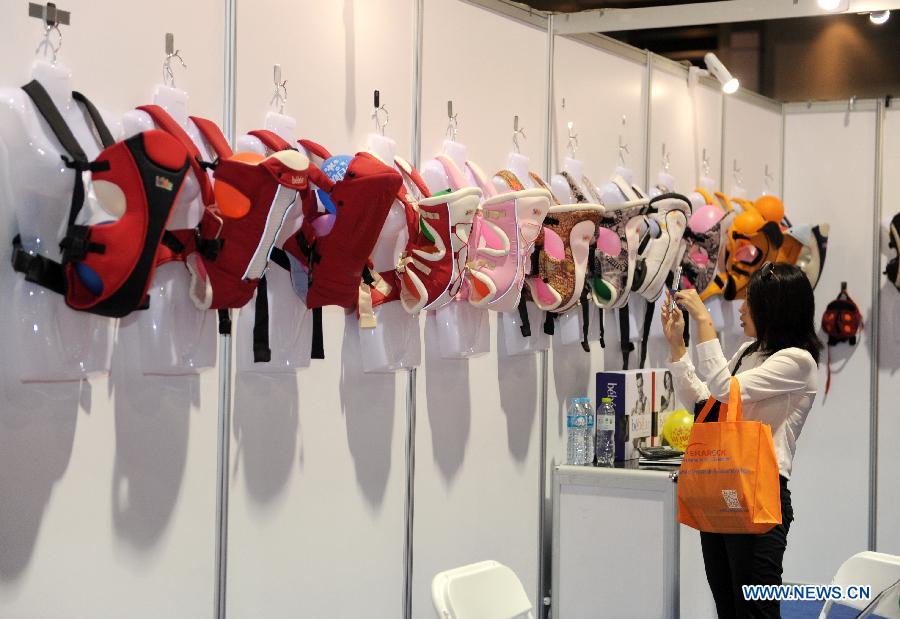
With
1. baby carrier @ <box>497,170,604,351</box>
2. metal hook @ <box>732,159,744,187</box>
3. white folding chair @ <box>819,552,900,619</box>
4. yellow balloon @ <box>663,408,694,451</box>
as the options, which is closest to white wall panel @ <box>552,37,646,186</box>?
baby carrier @ <box>497,170,604,351</box>

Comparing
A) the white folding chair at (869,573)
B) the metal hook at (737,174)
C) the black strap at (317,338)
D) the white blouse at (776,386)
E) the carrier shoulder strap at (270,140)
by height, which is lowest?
the white folding chair at (869,573)

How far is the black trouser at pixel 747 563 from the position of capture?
3.22m

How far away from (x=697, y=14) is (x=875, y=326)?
2816 mm

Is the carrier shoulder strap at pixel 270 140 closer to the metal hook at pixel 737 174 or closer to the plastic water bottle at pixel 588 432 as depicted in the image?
the plastic water bottle at pixel 588 432

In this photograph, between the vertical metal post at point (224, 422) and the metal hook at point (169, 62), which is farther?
the vertical metal post at point (224, 422)

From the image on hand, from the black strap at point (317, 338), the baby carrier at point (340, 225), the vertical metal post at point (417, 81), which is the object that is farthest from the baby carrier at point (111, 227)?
the vertical metal post at point (417, 81)

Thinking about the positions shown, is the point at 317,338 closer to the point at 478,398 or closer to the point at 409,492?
the point at 409,492

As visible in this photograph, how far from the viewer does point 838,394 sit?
6.20 metres

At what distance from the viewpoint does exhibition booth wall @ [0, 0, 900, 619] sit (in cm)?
273

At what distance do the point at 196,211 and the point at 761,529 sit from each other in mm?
1843

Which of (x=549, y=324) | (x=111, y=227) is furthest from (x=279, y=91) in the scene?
(x=549, y=324)

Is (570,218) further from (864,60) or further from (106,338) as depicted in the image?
(864,60)

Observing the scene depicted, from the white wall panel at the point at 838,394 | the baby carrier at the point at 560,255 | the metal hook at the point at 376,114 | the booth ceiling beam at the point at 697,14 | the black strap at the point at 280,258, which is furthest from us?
the white wall panel at the point at 838,394

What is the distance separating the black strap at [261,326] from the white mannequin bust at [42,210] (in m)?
0.60
